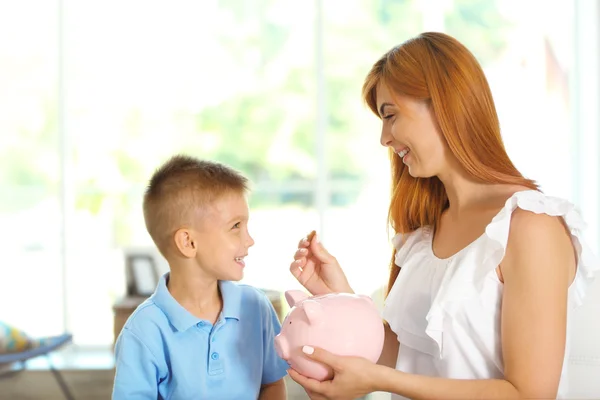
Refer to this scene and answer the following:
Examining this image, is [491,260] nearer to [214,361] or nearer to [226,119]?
[214,361]

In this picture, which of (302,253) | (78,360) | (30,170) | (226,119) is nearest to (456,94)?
(302,253)

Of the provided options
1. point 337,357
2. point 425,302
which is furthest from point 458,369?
point 337,357

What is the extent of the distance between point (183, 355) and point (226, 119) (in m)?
3.41

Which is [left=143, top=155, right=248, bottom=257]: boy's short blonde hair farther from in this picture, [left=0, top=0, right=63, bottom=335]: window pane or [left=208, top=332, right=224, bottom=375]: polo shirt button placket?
[left=0, top=0, right=63, bottom=335]: window pane

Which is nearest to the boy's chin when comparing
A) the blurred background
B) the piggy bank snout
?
the piggy bank snout

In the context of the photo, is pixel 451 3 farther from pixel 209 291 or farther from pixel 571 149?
pixel 209 291

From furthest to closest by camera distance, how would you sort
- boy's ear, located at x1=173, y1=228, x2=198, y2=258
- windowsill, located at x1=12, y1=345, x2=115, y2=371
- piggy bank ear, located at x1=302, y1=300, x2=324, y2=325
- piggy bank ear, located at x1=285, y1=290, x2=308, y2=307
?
windowsill, located at x1=12, y1=345, x2=115, y2=371, boy's ear, located at x1=173, y1=228, x2=198, y2=258, piggy bank ear, located at x1=285, y1=290, x2=308, y2=307, piggy bank ear, located at x1=302, y1=300, x2=324, y2=325

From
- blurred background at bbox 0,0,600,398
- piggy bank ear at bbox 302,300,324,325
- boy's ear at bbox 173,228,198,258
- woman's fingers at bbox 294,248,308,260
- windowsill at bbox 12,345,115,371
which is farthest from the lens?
blurred background at bbox 0,0,600,398

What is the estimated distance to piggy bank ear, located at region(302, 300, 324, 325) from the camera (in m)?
1.47

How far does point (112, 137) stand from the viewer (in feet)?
16.2

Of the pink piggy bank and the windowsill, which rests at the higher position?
the pink piggy bank

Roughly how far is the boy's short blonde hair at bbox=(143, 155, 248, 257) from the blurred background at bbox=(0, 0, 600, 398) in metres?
3.07

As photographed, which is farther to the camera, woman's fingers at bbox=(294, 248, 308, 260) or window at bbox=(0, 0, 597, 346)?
window at bbox=(0, 0, 597, 346)

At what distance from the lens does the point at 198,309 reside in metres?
1.73
